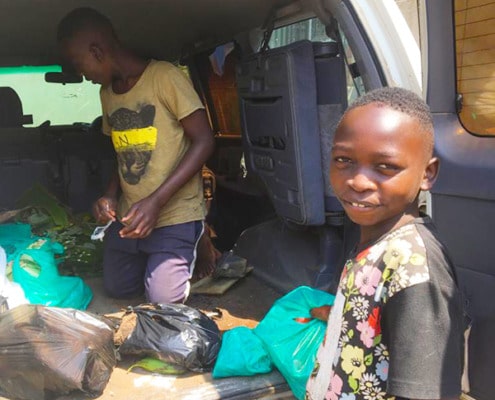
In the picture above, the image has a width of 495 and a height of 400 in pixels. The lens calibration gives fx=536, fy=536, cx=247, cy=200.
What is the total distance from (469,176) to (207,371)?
3.89 ft

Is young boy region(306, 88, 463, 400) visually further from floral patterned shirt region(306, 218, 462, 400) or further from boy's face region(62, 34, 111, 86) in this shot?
boy's face region(62, 34, 111, 86)

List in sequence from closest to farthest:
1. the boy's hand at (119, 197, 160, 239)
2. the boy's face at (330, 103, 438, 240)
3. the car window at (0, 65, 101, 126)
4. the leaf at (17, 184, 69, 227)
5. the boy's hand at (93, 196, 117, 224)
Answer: the boy's face at (330, 103, 438, 240) → the boy's hand at (119, 197, 160, 239) → the boy's hand at (93, 196, 117, 224) → the leaf at (17, 184, 69, 227) → the car window at (0, 65, 101, 126)

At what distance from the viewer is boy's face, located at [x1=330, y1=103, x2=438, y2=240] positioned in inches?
44.2

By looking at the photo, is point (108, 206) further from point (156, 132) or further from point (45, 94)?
point (45, 94)

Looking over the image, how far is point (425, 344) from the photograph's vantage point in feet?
3.29

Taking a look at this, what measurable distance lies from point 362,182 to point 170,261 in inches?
66.5

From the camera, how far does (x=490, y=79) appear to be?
4.90 feet

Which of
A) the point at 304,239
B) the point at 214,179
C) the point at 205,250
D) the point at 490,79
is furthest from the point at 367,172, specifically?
the point at 214,179

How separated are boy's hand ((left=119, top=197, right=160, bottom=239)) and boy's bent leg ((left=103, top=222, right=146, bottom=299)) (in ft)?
1.18

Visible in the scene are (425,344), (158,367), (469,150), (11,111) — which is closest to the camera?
(425,344)

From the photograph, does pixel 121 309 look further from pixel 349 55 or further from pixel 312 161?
pixel 349 55

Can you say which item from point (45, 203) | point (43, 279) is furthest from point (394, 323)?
point (45, 203)

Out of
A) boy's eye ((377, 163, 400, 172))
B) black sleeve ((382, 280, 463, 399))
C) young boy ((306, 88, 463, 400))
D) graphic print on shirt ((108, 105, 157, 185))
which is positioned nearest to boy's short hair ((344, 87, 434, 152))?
young boy ((306, 88, 463, 400))

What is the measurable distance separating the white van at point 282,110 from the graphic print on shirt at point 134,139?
1.84 feet
